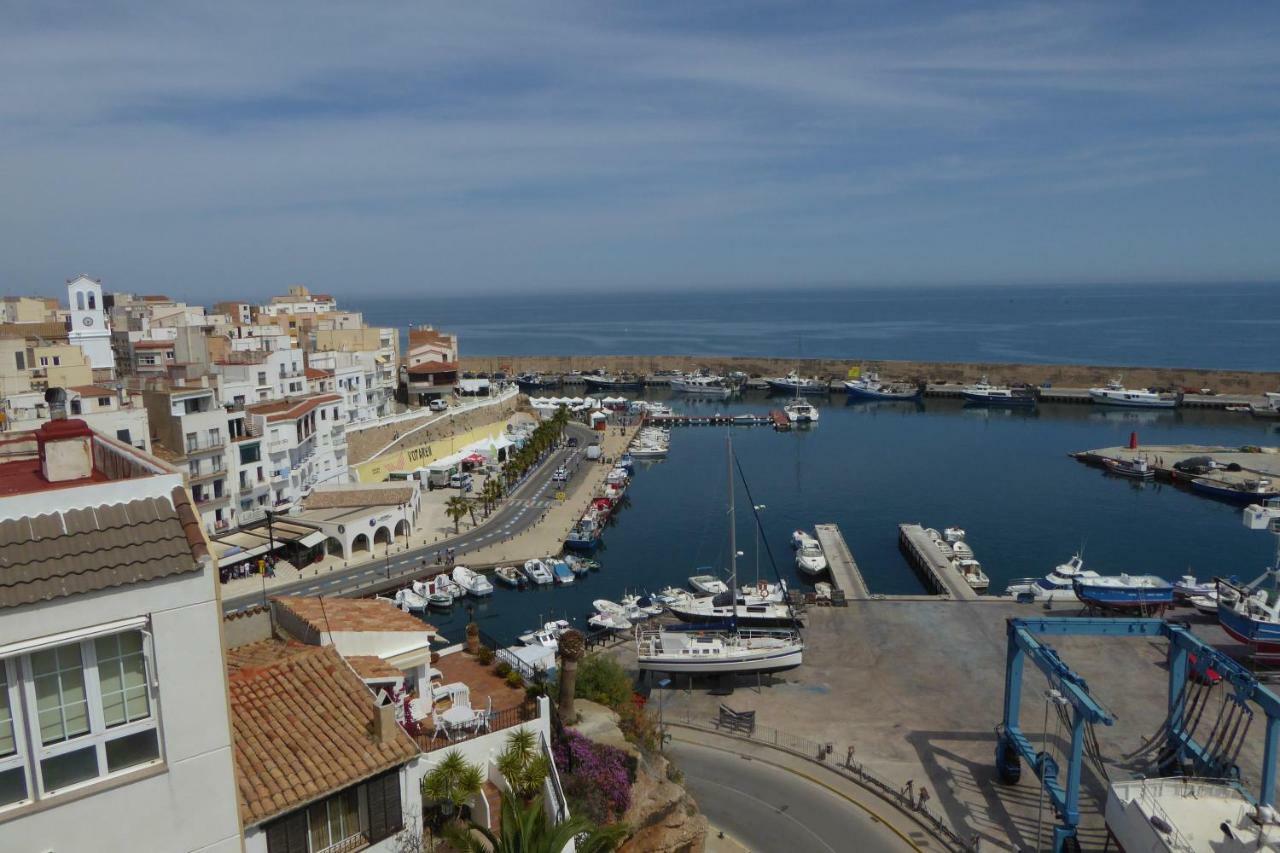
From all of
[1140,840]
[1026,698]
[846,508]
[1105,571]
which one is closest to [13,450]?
[1140,840]

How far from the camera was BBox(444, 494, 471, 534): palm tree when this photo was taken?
4678 cm

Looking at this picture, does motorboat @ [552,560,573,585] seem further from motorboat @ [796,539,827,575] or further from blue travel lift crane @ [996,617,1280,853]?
blue travel lift crane @ [996,617,1280,853]

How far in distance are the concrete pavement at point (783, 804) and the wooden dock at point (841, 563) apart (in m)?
14.4

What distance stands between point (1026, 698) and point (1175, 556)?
2789cm

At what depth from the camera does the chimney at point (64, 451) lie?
Answer: 27.7 ft

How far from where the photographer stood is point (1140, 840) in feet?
55.4

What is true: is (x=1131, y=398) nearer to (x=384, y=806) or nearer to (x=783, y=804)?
(x=783, y=804)

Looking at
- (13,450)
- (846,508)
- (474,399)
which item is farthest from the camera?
(474,399)

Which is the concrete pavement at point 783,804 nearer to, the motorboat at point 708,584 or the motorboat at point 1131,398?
the motorboat at point 708,584

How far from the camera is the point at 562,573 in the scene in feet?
139

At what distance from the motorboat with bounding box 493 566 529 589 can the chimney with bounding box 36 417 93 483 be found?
3350 centimetres

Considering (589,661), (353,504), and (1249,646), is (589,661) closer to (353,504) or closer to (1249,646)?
(1249,646)

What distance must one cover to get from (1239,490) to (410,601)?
54.4 meters

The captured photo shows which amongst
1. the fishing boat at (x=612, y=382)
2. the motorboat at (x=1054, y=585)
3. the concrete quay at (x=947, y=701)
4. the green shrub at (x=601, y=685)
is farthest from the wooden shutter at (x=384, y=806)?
the fishing boat at (x=612, y=382)
